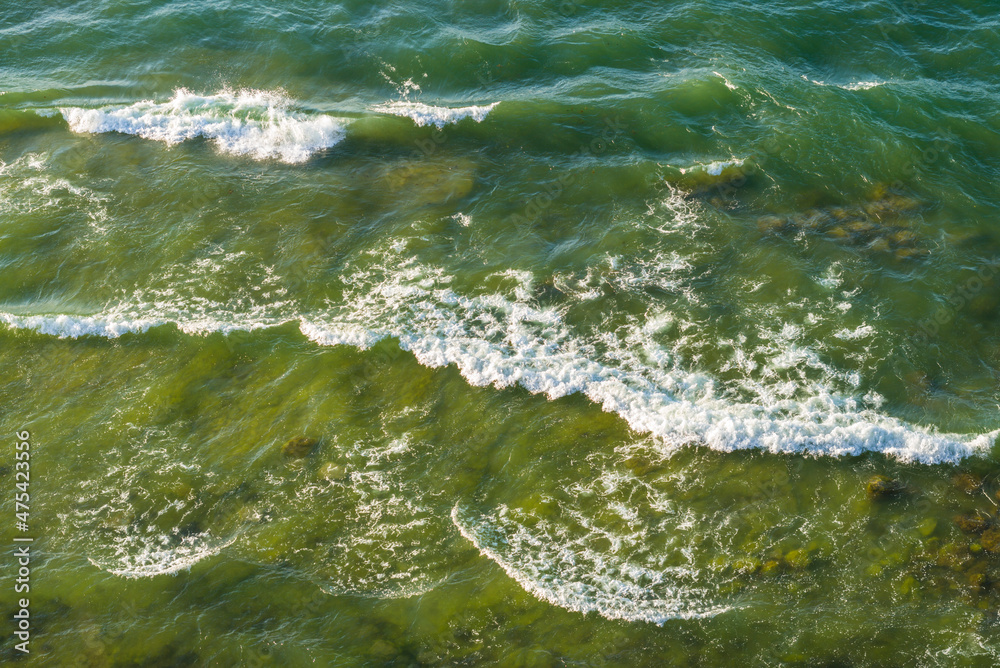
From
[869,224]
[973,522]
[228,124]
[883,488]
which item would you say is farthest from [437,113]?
[973,522]

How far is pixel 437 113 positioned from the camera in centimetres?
2922

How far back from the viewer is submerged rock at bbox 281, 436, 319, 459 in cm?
1869

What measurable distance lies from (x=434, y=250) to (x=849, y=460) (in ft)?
47.3

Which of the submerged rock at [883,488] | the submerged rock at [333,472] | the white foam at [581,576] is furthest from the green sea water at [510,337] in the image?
the submerged rock at [883,488]

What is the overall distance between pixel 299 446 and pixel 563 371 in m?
7.76

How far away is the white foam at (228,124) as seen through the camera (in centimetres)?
2850

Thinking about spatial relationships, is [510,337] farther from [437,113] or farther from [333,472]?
[437,113]

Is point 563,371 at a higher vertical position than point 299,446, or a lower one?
higher

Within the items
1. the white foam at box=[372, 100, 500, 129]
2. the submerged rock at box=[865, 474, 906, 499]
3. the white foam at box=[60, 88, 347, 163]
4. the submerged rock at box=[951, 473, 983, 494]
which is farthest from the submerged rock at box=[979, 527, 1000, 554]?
the white foam at box=[60, 88, 347, 163]

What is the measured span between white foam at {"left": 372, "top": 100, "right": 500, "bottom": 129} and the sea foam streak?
956cm

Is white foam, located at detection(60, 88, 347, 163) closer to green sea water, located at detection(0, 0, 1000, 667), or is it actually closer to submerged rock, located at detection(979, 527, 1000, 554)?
green sea water, located at detection(0, 0, 1000, 667)

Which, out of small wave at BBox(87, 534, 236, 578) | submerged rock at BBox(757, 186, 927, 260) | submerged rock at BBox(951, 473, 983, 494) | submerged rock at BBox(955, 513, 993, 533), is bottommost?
submerged rock at BBox(955, 513, 993, 533)

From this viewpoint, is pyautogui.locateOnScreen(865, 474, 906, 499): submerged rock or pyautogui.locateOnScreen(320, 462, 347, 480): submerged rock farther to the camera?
pyautogui.locateOnScreen(320, 462, 347, 480): submerged rock

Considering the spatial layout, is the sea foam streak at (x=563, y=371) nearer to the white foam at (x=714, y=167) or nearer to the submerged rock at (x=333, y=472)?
the submerged rock at (x=333, y=472)
